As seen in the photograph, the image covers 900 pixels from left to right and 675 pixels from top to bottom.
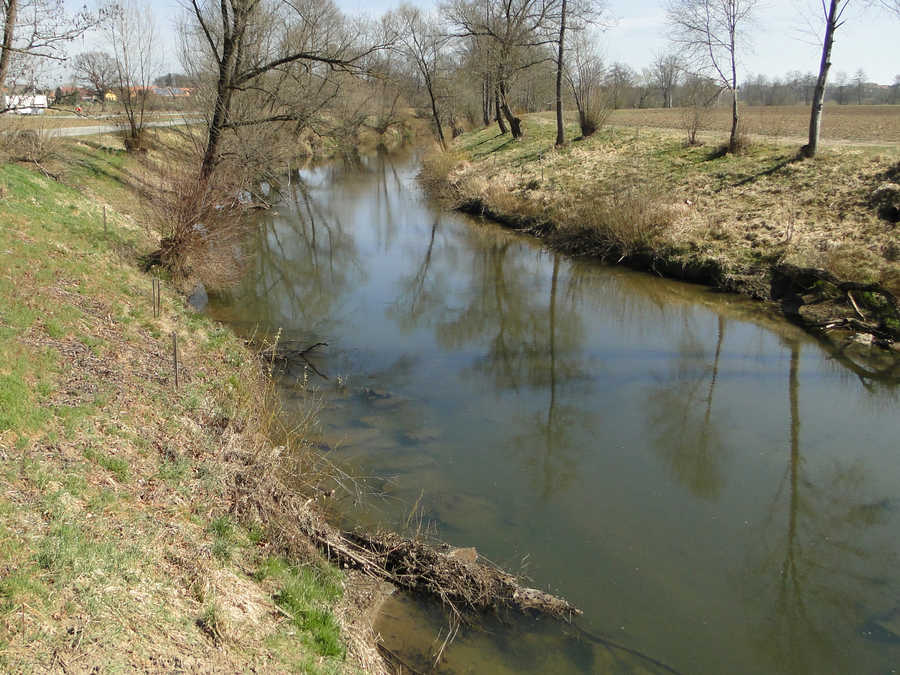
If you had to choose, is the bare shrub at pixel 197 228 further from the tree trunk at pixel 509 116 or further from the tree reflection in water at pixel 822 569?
the tree trunk at pixel 509 116

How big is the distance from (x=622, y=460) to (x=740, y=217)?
11439 mm

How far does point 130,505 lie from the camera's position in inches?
199

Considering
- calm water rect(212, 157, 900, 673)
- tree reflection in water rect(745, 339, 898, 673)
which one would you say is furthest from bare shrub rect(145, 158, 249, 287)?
tree reflection in water rect(745, 339, 898, 673)

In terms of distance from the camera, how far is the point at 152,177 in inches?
847

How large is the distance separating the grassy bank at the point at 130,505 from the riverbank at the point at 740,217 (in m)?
11.3

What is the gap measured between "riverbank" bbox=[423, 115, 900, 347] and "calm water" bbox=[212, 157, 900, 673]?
1.03 meters

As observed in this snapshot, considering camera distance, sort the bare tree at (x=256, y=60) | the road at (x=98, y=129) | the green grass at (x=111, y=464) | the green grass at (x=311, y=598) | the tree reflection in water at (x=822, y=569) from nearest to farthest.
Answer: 1. the green grass at (x=311, y=598)
2. the green grass at (x=111, y=464)
3. the tree reflection in water at (x=822, y=569)
4. the bare tree at (x=256, y=60)
5. the road at (x=98, y=129)

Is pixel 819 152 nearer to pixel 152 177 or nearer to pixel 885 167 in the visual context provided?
pixel 885 167

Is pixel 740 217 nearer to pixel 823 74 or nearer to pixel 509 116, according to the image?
pixel 823 74

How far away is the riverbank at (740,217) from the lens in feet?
44.7

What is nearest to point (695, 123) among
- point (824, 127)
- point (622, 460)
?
point (824, 127)

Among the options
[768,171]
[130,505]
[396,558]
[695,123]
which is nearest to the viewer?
[130,505]

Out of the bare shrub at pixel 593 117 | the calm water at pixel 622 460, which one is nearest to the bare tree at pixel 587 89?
the bare shrub at pixel 593 117

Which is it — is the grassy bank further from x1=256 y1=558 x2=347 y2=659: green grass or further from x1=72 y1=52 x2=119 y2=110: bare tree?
x1=72 y1=52 x2=119 y2=110: bare tree
